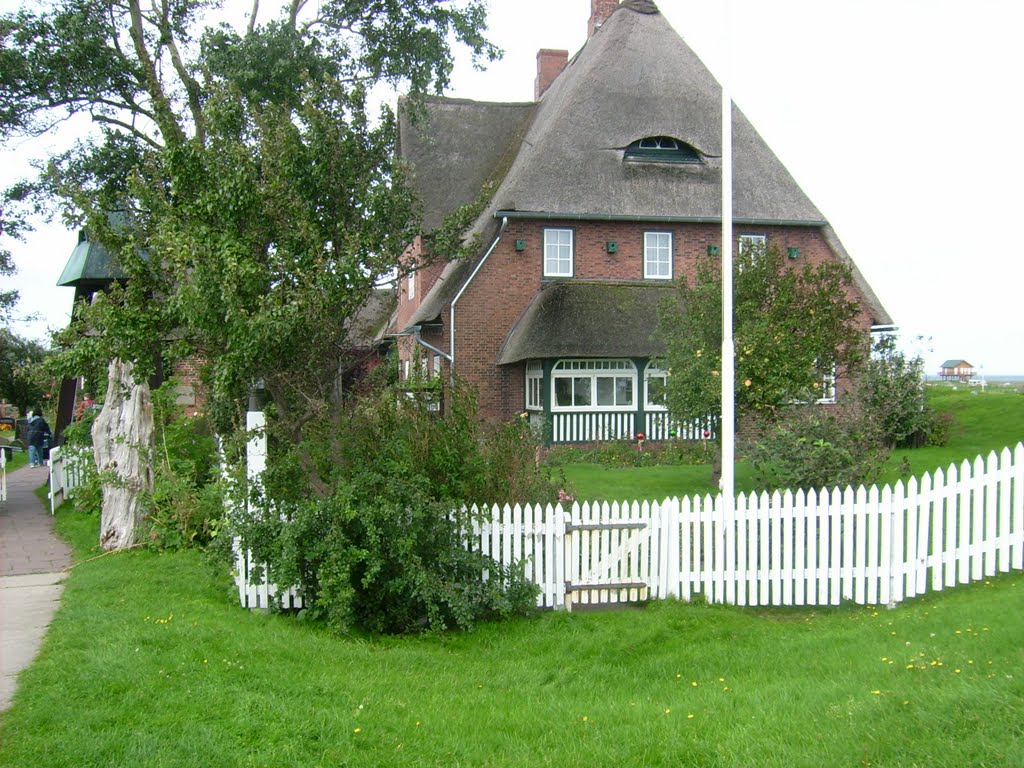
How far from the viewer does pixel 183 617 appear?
823cm

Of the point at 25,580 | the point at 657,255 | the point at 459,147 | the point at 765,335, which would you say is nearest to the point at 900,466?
the point at 765,335

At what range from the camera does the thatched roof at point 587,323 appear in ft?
72.0

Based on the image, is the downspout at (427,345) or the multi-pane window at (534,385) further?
the downspout at (427,345)

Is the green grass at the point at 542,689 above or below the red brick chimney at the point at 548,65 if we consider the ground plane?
below

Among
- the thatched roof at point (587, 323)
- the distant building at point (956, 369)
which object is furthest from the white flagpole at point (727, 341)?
the distant building at point (956, 369)

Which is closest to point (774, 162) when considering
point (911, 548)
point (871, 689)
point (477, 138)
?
point (477, 138)

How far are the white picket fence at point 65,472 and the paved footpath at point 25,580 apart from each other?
35 cm

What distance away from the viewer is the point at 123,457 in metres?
13.2

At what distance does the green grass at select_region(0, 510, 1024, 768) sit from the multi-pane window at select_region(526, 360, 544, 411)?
46.5 feet

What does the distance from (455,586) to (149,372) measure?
3.65 metres

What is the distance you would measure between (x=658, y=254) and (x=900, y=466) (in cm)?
1441

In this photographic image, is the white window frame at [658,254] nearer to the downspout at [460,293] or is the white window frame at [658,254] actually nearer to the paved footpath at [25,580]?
the downspout at [460,293]

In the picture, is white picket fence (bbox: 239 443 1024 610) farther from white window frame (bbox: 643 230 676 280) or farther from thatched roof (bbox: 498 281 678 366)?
white window frame (bbox: 643 230 676 280)

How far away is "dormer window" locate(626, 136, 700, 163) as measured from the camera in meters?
25.0
